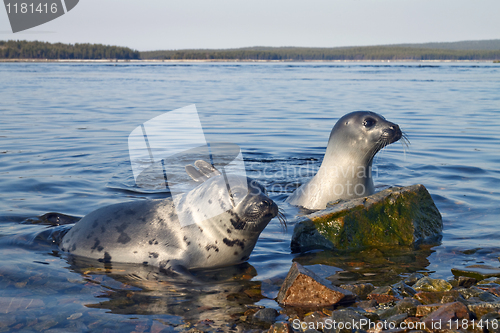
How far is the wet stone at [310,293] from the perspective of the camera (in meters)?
3.62

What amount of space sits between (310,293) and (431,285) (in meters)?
0.93

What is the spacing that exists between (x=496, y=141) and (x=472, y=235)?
7199mm

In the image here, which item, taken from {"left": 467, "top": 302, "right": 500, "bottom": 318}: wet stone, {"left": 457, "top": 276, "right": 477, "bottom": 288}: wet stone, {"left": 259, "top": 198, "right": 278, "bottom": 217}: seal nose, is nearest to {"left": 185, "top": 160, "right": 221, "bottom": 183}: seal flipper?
{"left": 259, "top": 198, "right": 278, "bottom": 217}: seal nose

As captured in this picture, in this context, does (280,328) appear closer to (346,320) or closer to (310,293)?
(346,320)

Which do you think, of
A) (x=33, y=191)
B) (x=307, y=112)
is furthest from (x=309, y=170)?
(x=307, y=112)

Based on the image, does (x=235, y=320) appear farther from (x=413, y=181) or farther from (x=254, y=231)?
(x=413, y=181)

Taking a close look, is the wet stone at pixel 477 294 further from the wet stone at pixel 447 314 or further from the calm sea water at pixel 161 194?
the calm sea water at pixel 161 194

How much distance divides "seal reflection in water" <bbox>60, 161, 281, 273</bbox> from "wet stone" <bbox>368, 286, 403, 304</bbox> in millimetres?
991

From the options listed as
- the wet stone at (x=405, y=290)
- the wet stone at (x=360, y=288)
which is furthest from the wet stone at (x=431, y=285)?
the wet stone at (x=360, y=288)

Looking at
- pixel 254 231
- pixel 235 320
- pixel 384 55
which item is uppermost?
pixel 384 55

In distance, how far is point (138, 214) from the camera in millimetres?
4566

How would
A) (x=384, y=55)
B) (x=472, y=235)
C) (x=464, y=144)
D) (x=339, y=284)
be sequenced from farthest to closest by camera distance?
(x=384, y=55)
(x=464, y=144)
(x=472, y=235)
(x=339, y=284)

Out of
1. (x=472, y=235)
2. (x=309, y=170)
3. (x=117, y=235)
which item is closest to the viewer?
(x=117, y=235)

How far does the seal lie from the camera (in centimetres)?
629
